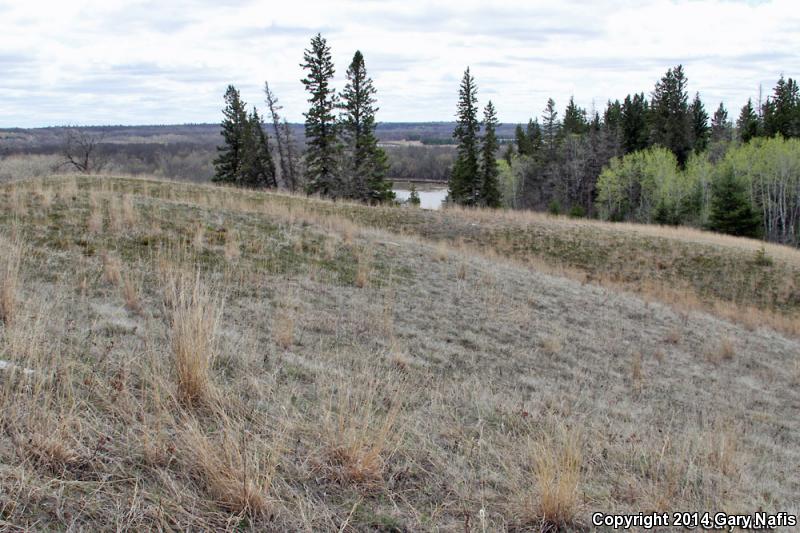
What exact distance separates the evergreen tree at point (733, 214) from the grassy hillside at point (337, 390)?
3533 cm

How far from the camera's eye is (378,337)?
239 inches

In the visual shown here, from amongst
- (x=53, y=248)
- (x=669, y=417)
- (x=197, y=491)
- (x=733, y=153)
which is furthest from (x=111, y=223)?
(x=733, y=153)

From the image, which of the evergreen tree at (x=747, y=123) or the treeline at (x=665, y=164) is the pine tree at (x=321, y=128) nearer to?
the treeline at (x=665, y=164)

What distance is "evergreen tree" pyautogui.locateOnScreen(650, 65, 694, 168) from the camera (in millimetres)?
60125

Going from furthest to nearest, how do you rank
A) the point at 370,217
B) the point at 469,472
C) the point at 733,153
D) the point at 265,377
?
the point at 733,153 < the point at 370,217 < the point at 265,377 < the point at 469,472

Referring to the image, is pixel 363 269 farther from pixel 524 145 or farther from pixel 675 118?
pixel 524 145

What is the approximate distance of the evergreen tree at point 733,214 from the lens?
4100 cm

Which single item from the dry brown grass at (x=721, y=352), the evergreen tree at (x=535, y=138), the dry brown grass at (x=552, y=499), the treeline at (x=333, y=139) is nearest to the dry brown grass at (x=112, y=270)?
the dry brown grass at (x=552, y=499)

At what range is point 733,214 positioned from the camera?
1602 inches

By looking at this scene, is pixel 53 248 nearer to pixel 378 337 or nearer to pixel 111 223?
pixel 111 223

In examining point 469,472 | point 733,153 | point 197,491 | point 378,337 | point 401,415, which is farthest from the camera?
point 733,153

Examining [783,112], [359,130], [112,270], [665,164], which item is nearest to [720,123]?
[783,112]

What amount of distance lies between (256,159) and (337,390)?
47441mm

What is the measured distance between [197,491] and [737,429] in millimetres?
4861
